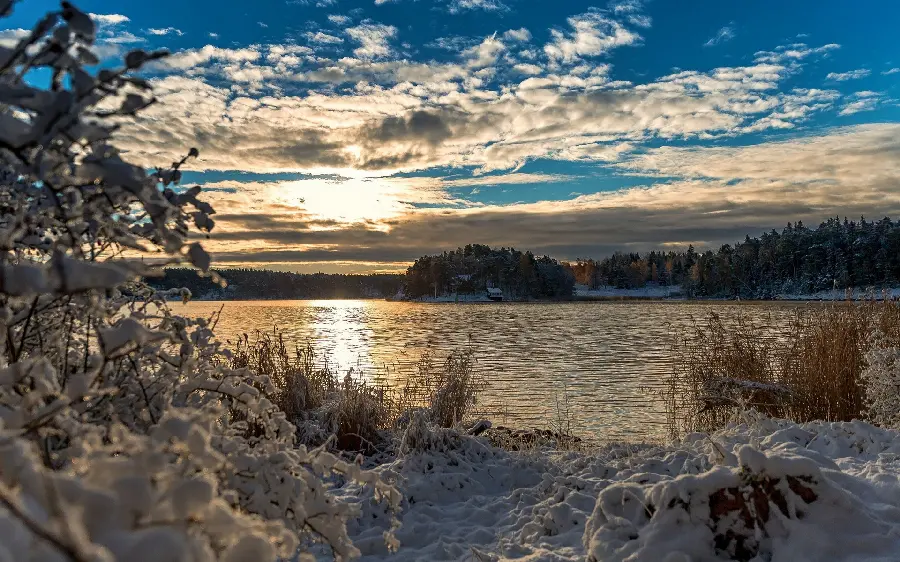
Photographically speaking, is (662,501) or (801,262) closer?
(662,501)

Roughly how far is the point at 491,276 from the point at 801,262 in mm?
56527

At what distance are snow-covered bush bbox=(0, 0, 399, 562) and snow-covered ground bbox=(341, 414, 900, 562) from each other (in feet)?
6.36

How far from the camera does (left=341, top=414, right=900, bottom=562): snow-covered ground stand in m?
3.55

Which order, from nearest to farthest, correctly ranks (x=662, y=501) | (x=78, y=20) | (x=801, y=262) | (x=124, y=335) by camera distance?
(x=78, y=20) → (x=124, y=335) → (x=662, y=501) → (x=801, y=262)

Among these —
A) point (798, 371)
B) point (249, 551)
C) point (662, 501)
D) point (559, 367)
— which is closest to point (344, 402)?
point (662, 501)

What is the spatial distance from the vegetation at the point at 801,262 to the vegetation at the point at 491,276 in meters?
25.6

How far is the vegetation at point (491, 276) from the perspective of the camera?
113 m

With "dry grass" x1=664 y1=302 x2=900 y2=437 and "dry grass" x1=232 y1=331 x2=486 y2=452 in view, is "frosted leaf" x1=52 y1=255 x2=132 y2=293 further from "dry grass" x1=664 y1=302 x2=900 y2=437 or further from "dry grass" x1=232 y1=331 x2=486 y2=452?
"dry grass" x1=664 y1=302 x2=900 y2=437

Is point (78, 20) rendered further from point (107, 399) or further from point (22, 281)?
point (107, 399)

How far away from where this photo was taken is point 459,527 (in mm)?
5516

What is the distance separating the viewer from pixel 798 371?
919 cm

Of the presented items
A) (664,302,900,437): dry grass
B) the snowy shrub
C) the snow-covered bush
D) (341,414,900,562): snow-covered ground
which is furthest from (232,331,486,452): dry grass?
the snowy shrub

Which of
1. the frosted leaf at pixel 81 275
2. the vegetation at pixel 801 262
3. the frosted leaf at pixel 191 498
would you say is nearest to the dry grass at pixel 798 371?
the frosted leaf at pixel 191 498

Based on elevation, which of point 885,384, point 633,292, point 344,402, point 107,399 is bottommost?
point 633,292
